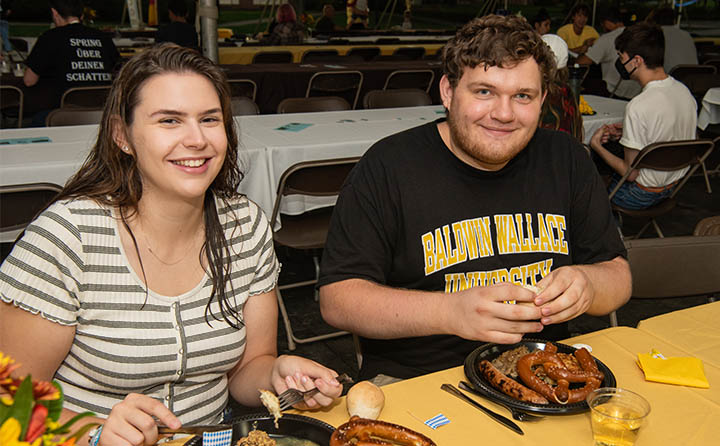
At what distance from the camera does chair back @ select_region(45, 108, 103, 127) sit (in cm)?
395

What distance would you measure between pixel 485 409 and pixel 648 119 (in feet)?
10.4

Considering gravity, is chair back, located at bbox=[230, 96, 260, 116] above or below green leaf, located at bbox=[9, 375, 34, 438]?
below

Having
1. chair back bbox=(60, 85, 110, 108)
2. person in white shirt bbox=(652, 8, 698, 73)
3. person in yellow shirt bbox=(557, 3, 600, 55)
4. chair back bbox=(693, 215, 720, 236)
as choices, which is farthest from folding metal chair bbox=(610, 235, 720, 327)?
person in yellow shirt bbox=(557, 3, 600, 55)

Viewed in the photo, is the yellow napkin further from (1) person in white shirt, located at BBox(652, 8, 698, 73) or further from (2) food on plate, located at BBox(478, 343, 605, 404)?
(1) person in white shirt, located at BBox(652, 8, 698, 73)

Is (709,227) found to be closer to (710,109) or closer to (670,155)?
(670,155)

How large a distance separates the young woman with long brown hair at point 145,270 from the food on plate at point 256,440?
19 centimetres

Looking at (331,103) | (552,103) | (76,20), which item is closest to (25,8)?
(76,20)

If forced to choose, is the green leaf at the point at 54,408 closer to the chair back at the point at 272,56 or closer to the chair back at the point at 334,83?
the chair back at the point at 334,83

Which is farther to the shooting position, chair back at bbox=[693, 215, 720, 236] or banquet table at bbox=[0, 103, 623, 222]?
banquet table at bbox=[0, 103, 623, 222]

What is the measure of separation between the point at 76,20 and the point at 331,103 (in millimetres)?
2262

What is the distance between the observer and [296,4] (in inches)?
642

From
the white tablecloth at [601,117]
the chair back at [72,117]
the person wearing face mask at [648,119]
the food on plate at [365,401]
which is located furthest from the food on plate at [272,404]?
the white tablecloth at [601,117]

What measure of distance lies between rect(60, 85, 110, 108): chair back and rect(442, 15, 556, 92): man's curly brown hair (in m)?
3.71

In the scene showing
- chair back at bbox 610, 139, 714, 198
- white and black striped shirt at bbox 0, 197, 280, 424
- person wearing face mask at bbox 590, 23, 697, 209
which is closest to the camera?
white and black striped shirt at bbox 0, 197, 280, 424
